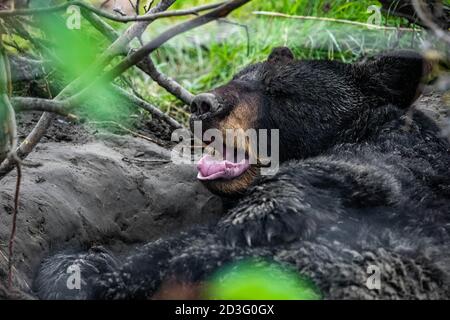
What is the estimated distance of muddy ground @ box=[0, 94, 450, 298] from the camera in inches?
174

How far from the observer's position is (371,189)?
12.9 feet

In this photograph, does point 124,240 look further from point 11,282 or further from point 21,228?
point 11,282

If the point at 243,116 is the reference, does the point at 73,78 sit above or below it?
below

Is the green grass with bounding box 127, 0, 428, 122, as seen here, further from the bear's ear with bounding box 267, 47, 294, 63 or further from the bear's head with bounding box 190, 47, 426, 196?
the bear's head with bounding box 190, 47, 426, 196

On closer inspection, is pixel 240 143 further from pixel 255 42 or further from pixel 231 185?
pixel 255 42

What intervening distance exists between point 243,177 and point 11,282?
1.51 m

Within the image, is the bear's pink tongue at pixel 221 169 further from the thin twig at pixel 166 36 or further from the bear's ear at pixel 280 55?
the thin twig at pixel 166 36

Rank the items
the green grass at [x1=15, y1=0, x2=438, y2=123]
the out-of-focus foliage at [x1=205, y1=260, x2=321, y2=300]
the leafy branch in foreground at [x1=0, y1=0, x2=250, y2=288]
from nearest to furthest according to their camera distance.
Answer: the leafy branch in foreground at [x1=0, y1=0, x2=250, y2=288]
the out-of-focus foliage at [x1=205, y1=260, x2=321, y2=300]
the green grass at [x1=15, y1=0, x2=438, y2=123]

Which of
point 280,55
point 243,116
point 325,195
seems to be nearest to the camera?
point 325,195

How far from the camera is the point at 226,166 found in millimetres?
4582

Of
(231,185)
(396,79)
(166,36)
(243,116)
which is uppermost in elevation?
(396,79)

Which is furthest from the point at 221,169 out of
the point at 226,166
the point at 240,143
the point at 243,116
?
the point at 243,116

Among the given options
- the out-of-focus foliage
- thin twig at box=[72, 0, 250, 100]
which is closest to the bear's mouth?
the out-of-focus foliage

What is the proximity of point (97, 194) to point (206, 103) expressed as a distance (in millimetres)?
975
